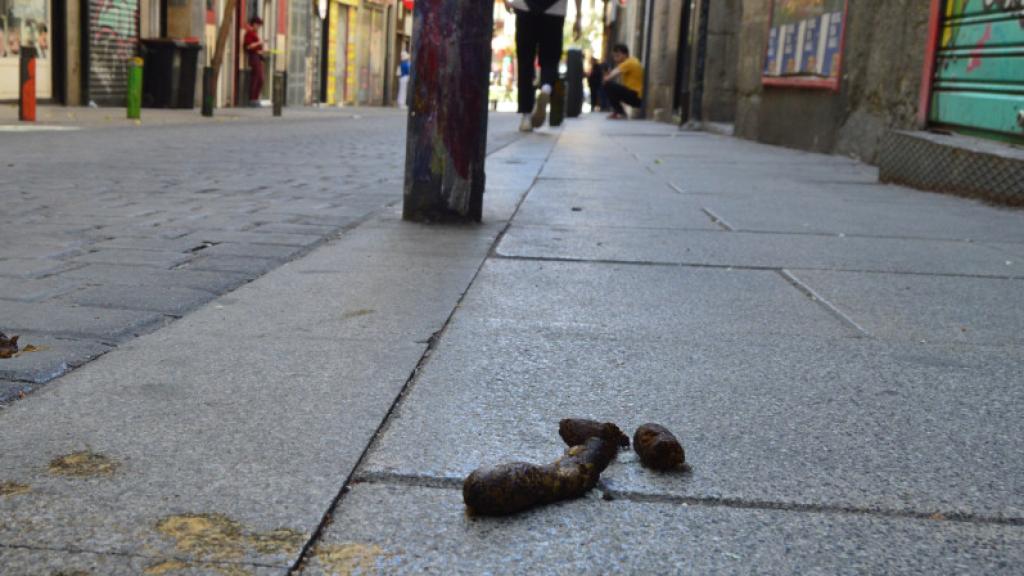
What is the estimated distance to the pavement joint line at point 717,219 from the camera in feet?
14.9

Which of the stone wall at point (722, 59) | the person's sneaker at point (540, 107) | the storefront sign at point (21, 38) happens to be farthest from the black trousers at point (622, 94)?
the storefront sign at point (21, 38)

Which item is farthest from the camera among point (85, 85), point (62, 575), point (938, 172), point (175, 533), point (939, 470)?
point (85, 85)

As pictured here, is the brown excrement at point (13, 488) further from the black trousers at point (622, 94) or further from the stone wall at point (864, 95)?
the black trousers at point (622, 94)

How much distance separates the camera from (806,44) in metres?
10.8

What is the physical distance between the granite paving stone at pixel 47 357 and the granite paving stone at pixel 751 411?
66 centimetres

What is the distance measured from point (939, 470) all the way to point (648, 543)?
569 millimetres

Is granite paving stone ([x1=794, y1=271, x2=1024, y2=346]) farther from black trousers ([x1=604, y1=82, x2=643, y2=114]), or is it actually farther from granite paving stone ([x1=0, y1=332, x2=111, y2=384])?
black trousers ([x1=604, y1=82, x2=643, y2=114])

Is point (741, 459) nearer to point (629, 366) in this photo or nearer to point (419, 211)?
point (629, 366)

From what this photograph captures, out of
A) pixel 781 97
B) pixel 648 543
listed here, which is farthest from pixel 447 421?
pixel 781 97

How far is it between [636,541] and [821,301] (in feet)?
5.98

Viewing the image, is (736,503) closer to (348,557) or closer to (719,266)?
(348,557)

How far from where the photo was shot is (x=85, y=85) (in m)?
16.5

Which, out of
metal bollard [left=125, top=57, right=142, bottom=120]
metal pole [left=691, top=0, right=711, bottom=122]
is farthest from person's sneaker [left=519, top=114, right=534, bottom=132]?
metal bollard [left=125, top=57, right=142, bottom=120]

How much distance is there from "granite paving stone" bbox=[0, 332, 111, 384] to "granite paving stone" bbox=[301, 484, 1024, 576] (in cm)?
82
